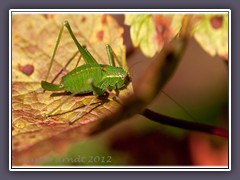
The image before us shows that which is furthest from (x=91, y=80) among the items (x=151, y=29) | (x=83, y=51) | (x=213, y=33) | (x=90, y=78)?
(x=213, y=33)

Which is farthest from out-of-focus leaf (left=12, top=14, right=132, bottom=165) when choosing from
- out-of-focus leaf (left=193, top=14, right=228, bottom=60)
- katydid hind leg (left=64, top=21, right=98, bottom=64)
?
out-of-focus leaf (left=193, top=14, right=228, bottom=60)

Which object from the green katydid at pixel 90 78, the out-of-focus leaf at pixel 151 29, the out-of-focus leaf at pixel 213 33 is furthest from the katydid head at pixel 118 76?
the out-of-focus leaf at pixel 213 33

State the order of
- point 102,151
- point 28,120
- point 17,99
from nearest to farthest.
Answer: point 28,120 < point 17,99 < point 102,151

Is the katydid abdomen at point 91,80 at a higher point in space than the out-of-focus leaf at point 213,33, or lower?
lower

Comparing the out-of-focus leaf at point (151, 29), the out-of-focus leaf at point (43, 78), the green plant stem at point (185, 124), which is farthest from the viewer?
the out-of-focus leaf at point (151, 29)

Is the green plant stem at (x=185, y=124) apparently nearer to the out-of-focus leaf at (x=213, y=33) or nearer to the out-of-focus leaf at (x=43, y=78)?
the out-of-focus leaf at (x=43, y=78)

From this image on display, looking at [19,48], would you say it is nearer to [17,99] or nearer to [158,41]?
[17,99]
